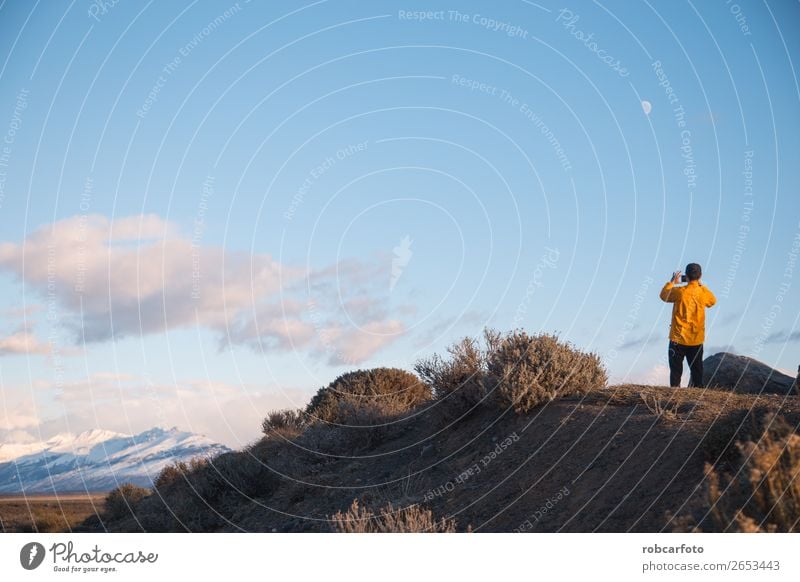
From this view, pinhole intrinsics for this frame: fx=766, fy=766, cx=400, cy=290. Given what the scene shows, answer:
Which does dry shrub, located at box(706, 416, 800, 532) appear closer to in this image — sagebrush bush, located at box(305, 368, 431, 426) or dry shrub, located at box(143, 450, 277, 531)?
sagebrush bush, located at box(305, 368, 431, 426)

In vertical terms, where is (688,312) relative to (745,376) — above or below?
above

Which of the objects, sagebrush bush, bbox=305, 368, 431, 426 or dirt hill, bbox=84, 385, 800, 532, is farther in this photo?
sagebrush bush, bbox=305, 368, 431, 426

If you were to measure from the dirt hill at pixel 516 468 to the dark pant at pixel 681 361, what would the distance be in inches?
57.2

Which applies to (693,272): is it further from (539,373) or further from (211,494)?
(211,494)

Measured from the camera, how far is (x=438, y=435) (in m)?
14.5

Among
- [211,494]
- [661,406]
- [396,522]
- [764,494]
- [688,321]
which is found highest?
[688,321]

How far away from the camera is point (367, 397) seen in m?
19.2

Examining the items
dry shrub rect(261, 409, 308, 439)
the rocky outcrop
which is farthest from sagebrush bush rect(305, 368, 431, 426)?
the rocky outcrop

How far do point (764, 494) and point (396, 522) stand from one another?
4.66 m

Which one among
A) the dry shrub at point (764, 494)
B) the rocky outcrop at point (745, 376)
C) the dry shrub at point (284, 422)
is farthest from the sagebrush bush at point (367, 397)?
the dry shrub at point (764, 494)

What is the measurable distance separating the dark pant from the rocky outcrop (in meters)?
1.98

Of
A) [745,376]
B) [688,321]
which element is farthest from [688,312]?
[745,376]

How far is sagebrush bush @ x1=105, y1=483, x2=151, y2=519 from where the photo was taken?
21484 millimetres
